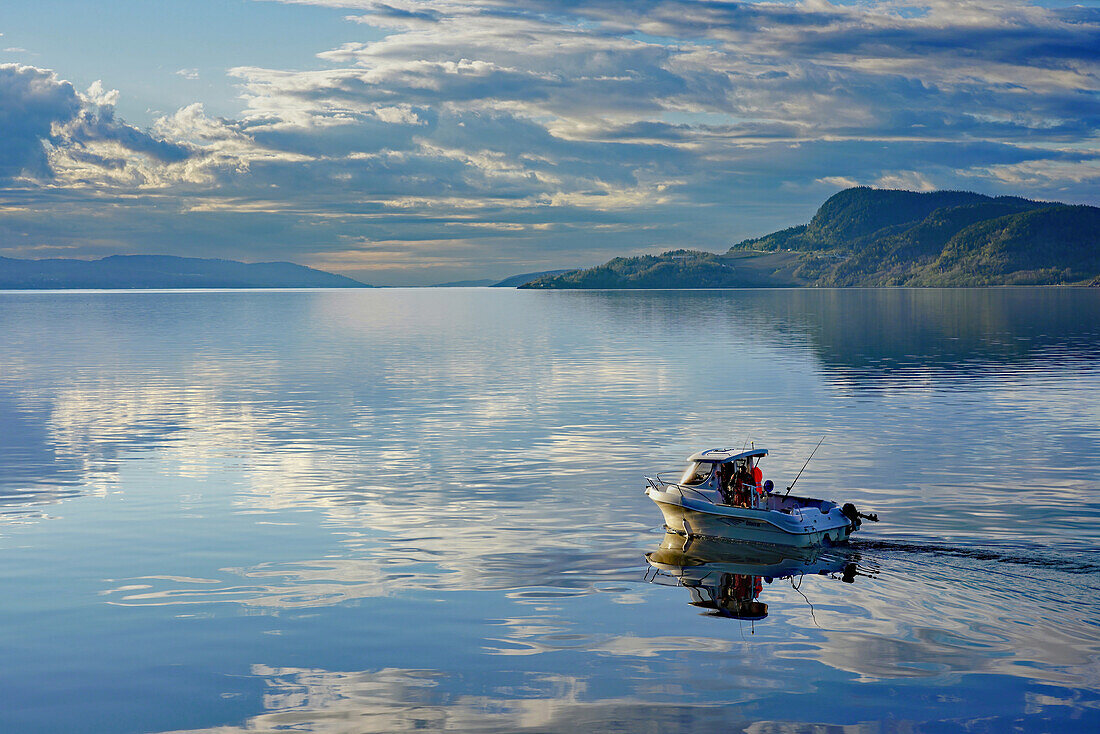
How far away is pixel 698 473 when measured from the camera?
144 ft

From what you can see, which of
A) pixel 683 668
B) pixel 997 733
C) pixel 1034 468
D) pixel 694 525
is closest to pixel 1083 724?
pixel 997 733

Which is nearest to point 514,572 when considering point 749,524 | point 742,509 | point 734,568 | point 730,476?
point 734,568

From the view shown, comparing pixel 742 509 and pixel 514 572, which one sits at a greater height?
pixel 742 509

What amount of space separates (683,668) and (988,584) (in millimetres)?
12688

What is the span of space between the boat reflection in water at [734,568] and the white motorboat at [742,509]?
47 cm

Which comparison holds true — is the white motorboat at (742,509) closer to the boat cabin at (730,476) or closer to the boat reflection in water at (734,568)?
the boat cabin at (730,476)

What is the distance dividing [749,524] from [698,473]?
12.6ft

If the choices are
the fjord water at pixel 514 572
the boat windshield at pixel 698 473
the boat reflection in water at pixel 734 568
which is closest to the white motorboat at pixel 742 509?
the boat windshield at pixel 698 473

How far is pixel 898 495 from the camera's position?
48.7 m

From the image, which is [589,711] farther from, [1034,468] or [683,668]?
[1034,468]

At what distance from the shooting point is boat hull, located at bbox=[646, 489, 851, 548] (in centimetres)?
3947

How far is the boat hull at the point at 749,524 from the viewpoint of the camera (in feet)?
129

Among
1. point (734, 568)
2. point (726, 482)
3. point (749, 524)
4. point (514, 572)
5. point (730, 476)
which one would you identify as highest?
point (730, 476)

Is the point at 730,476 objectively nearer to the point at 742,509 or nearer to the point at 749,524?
the point at 742,509
